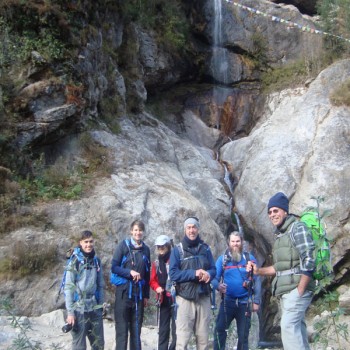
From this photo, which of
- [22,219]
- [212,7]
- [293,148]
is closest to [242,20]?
[212,7]

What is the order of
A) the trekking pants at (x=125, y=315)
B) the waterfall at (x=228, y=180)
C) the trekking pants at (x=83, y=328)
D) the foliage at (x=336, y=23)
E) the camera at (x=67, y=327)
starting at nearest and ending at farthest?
1. the camera at (x=67, y=327)
2. the trekking pants at (x=83, y=328)
3. the trekking pants at (x=125, y=315)
4. the waterfall at (x=228, y=180)
5. the foliage at (x=336, y=23)

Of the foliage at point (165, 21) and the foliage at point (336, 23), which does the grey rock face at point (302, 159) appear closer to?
the foliage at point (336, 23)

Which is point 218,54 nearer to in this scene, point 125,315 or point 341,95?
point 341,95

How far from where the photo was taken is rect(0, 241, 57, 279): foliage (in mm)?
8211

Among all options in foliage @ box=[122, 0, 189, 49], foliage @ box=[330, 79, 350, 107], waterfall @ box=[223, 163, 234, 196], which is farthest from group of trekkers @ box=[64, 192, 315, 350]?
foliage @ box=[122, 0, 189, 49]

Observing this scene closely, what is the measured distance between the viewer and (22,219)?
9.02m

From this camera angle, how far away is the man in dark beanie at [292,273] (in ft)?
15.2

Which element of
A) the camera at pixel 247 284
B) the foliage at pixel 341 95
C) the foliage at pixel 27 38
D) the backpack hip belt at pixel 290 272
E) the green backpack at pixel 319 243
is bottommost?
the camera at pixel 247 284

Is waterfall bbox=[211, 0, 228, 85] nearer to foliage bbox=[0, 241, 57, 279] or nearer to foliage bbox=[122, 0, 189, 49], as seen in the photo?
foliage bbox=[122, 0, 189, 49]

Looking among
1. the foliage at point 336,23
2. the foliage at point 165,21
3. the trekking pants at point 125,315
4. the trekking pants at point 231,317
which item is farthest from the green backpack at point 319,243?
the foliage at point 336,23

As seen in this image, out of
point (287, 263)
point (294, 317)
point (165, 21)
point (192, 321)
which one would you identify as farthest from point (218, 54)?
point (294, 317)

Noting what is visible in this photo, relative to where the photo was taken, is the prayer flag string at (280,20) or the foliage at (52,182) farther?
the prayer flag string at (280,20)

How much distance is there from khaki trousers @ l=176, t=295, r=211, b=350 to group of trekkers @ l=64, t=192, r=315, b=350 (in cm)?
1

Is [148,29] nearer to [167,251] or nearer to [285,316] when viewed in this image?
[167,251]
